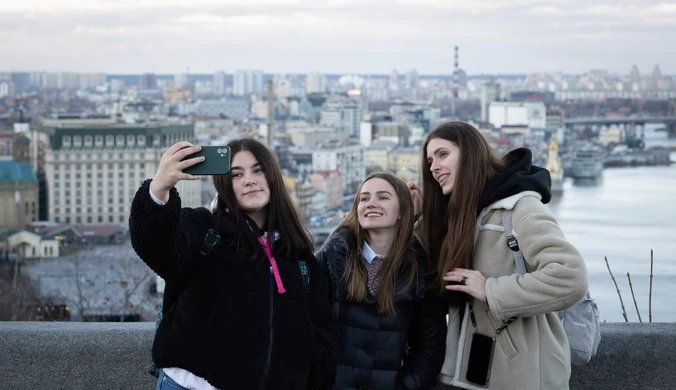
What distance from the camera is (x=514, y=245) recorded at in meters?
1.11

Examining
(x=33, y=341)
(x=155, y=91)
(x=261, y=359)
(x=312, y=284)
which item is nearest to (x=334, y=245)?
(x=312, y=284)

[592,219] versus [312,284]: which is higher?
[312,284]

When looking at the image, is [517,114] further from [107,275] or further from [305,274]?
[305,274]

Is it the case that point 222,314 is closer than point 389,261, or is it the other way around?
point 222,314

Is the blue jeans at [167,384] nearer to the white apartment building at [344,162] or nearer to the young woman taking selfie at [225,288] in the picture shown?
the young woman taking selfie at [225,288]

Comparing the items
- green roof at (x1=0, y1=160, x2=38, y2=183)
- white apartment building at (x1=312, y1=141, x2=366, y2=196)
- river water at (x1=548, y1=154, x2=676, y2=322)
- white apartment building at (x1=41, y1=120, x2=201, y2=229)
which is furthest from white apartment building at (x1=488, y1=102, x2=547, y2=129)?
green roof at (x1=0, y1=160, x2=38, y2=183)

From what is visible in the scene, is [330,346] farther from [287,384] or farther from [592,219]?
[592,219]

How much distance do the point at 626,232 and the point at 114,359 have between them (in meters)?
14.3

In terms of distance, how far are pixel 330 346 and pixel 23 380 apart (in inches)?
15.4

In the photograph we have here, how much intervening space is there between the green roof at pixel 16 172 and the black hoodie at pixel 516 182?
67.9 feet

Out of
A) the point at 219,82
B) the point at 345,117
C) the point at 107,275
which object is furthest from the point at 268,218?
the point at 219,82

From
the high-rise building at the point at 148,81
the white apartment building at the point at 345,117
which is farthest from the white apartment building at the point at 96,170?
the high-rise building at the point at 148,81

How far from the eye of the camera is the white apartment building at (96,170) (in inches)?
896

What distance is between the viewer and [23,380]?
1289 mm
